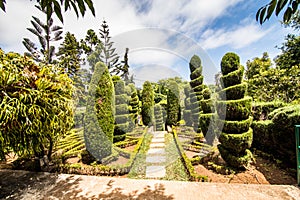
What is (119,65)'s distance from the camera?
21.3 m

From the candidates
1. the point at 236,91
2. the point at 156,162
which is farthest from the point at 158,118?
the point at 236,91

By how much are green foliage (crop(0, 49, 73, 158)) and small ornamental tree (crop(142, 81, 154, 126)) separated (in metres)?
8.82

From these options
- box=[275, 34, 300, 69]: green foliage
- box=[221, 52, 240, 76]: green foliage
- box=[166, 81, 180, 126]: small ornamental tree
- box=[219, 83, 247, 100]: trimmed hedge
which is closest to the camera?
box=[219, 83, 247, 100]: trimmed hedge

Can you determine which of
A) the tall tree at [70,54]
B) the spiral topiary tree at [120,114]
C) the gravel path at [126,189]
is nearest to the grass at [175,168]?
the gravel path at [126,189]

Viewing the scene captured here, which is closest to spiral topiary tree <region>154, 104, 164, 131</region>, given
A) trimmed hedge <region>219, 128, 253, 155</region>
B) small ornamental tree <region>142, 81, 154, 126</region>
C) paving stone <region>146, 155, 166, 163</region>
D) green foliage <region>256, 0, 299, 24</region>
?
small ornamental tree <region>142, 81, 154, 126</region>

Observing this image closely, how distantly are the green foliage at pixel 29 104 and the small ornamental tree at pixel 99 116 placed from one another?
0.91 m

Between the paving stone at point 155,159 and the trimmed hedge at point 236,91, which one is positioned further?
the paving stone at point 155,159

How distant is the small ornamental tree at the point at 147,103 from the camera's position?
1267 centimetres

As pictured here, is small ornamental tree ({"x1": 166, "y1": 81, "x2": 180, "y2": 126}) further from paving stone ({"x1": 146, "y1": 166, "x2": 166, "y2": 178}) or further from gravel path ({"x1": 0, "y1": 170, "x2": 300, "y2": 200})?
gravel path ({"x1": 0, "y1": 170, "x2": 300, "y2": 200})

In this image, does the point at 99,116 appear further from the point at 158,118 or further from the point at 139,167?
the point at 158,118

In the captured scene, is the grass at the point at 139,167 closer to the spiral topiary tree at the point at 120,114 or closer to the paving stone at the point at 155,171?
the paving stone at the point at 155,171

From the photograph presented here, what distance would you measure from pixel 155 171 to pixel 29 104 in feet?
11.7

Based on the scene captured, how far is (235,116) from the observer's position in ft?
14.2

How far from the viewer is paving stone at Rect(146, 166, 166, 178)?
423cm
